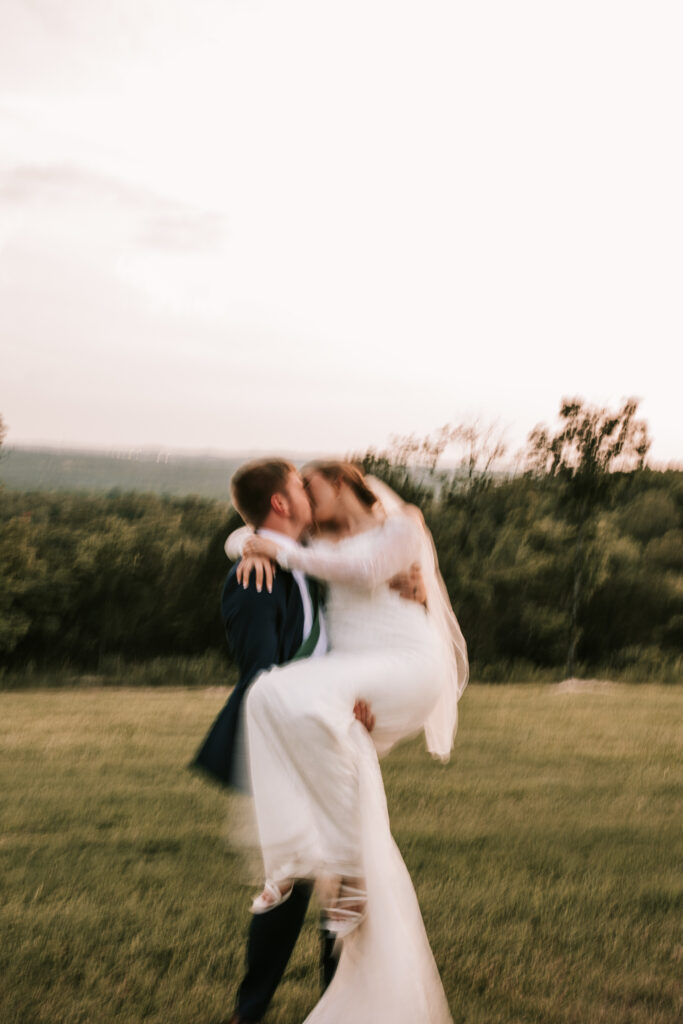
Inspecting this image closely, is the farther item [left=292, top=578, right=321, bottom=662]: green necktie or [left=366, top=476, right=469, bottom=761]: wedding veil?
[left=366, top=476, right=469, bottom=761]: wedding veil

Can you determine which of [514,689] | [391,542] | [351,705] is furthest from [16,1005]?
[514,689]

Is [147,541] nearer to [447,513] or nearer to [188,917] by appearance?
[447,513]

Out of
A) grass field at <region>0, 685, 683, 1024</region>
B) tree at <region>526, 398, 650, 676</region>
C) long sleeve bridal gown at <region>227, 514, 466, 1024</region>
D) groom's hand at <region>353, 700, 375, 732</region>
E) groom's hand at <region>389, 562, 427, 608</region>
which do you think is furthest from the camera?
tree at <region>526, 398, 650, 676</region>

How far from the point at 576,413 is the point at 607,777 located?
14128 millimetres

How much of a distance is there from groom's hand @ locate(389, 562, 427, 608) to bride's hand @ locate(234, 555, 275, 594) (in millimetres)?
435

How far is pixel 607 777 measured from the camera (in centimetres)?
941

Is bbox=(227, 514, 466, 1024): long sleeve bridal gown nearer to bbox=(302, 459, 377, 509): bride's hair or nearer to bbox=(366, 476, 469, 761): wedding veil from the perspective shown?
bbox=(302, 459, 377, 509): bride's hair

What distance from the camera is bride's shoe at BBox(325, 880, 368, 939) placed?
11.5 feet

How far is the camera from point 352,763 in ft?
11.7

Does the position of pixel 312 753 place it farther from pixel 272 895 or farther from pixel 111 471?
pixel 111 471

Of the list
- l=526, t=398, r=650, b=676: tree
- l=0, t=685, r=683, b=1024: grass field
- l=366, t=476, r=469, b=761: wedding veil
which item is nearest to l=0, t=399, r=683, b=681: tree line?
l=526, t=398, r=650, b=676: tree

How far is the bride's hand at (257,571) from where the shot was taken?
144 inches

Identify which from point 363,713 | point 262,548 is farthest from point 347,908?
point 262,548

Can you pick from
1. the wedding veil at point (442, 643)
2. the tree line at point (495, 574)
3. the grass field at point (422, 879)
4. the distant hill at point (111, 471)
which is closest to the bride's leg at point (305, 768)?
the wedding veil at point (442, 643)
